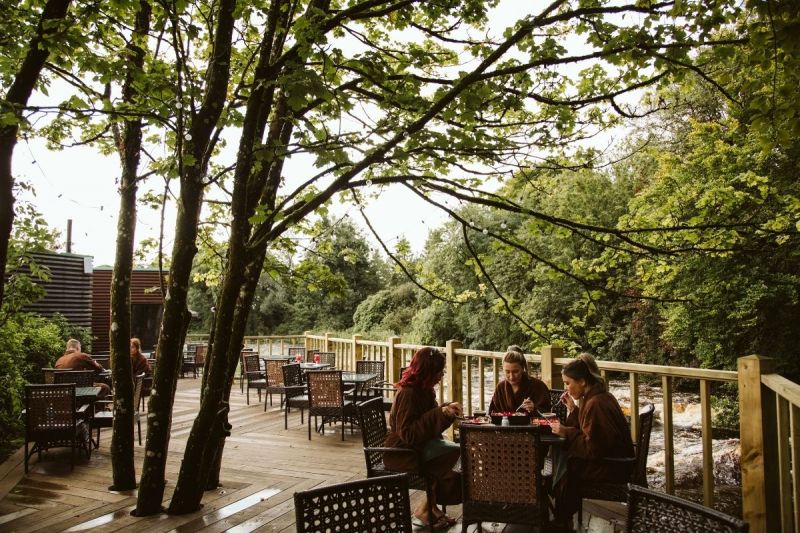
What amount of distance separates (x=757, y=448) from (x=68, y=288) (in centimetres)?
1482

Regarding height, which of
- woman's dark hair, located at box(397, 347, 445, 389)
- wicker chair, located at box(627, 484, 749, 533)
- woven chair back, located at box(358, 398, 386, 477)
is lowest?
woven chair back, located at box(358, 398, 386, 477)

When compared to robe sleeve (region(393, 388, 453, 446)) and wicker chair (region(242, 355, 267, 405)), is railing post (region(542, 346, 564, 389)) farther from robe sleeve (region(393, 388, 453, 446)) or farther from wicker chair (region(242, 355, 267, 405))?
wicker chair (region(242, 355, 267, 405))

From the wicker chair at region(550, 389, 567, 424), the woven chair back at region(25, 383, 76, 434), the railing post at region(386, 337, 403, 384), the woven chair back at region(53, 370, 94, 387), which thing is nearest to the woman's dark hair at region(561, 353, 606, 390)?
the wicker chair at region(550, 389, 567, 424)

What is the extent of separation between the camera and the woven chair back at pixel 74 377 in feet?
21.6

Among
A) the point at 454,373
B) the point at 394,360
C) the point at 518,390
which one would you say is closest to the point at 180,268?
the point at 518,390

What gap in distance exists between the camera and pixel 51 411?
539cm

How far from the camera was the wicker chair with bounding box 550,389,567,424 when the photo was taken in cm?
430

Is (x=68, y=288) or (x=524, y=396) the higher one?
(x=68, y=288)

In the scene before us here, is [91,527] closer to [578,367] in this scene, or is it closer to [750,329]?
[578,367]

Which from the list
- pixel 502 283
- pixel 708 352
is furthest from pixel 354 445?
pixel 502 283

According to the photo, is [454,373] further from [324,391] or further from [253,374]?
[253,374]

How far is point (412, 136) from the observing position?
3211 millimetres

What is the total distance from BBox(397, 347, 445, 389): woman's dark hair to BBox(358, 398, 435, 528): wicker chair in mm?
347

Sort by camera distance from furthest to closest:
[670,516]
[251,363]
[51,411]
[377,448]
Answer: [251,363] → [51,411] → [377,448] → [670,516]
